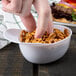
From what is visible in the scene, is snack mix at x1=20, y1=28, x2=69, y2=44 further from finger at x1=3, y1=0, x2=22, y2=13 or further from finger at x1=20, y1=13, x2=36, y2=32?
finger at x1=3, y1=0, x2=22, y2=13

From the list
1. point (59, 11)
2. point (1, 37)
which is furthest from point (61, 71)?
point (59, 11)

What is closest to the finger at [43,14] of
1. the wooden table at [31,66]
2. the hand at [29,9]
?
the hand at [29,9]

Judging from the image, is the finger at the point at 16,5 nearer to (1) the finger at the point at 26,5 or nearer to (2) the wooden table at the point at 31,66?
(1) the finger at the point at 26,5

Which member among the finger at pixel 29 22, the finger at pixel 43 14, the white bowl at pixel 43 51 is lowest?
the white bowl at pixel 43 51

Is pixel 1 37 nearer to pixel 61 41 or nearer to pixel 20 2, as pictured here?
pixel 61 41

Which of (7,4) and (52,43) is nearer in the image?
(7,4)

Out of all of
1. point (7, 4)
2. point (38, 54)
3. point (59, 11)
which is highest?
point (7, 4)

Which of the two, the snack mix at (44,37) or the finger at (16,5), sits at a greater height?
the finger at (16,5)

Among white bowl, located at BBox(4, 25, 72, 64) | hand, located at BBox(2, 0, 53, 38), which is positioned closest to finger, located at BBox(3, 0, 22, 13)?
hand, located at BBox(2, 0, 53, 38)
